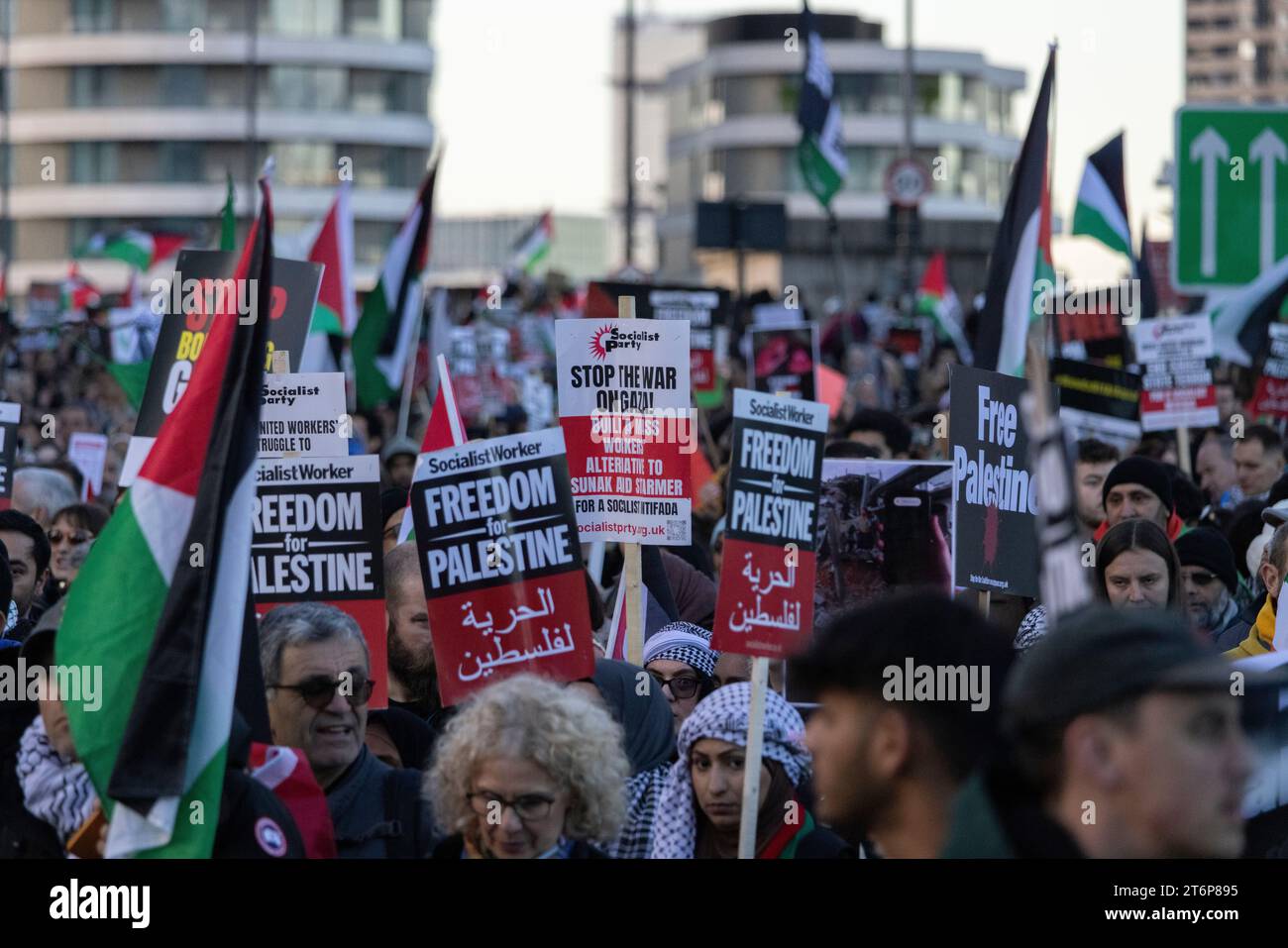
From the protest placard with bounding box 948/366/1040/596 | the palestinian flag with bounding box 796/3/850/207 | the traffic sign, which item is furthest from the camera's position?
the traffic sign

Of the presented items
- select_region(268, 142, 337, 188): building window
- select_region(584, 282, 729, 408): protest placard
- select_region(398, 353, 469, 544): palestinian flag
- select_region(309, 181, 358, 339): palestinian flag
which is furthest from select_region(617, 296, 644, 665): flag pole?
select_region(268, 142, 337, 188): building window

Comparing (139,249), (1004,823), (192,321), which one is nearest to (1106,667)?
(1004,823)

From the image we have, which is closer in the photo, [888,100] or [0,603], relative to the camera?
[0,603]

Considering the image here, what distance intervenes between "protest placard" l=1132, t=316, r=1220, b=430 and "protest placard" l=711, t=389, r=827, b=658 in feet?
21.4

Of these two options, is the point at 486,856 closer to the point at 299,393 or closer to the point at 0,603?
the point at 0,603

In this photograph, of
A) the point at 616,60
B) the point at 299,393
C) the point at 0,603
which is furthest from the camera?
the point at 616,60

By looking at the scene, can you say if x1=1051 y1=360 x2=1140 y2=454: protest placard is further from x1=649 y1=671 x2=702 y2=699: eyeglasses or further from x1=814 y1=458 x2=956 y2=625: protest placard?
x1=649 y1=671 x2=702 y2=699: eyeglasses

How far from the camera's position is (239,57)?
248 feet

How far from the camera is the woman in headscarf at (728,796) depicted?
4.93 meters

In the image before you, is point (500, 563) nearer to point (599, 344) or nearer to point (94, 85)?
point (599, 344)

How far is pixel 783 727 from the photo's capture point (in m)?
5.18

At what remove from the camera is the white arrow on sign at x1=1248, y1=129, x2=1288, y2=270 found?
8609mm
